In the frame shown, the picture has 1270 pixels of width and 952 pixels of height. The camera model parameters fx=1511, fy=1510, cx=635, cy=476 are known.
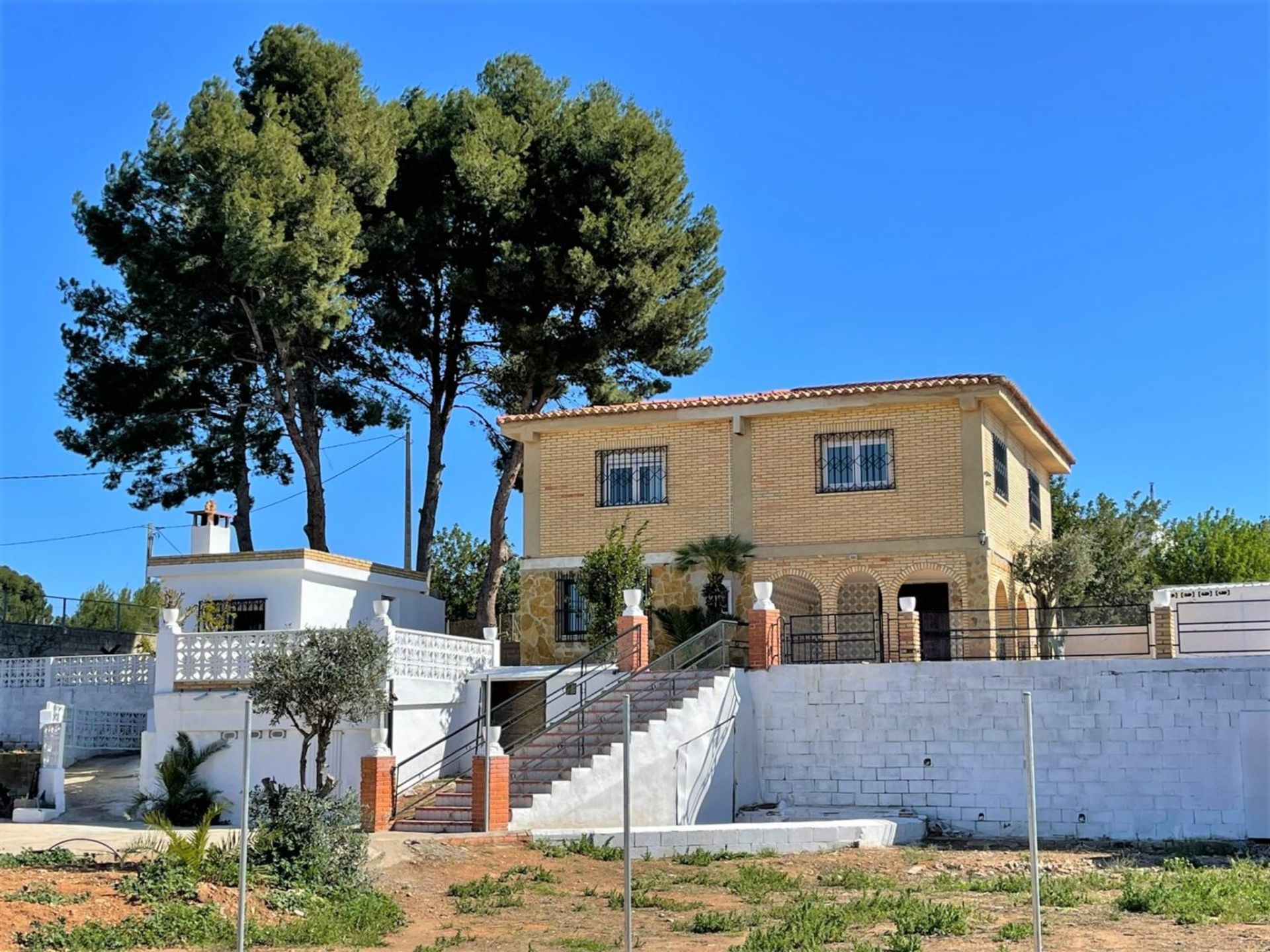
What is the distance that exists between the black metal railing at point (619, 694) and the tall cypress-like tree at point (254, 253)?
1391 cm

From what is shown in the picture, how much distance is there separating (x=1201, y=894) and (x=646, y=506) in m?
16.1

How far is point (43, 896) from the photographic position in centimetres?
1545

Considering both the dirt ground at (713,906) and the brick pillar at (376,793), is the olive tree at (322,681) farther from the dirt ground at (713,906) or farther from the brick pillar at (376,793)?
the dirt ground at (713,906)

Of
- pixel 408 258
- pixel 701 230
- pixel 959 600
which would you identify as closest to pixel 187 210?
pixel 408 258

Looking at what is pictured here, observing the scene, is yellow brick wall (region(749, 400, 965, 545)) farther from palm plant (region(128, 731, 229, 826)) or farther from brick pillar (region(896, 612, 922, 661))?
palm plant (region(128, 731, 229, 826))

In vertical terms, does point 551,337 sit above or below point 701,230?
below

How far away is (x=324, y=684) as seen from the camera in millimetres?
21266

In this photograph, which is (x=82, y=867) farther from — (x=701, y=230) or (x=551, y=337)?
Answer: (x=701, y=230)

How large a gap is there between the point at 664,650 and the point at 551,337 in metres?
11.0

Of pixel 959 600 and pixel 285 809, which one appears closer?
pixel 285 809

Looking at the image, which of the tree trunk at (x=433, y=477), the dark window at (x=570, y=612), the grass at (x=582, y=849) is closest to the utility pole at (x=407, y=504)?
the tree trunk at (x=433, y=477)

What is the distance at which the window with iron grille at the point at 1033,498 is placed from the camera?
3362 centimetres

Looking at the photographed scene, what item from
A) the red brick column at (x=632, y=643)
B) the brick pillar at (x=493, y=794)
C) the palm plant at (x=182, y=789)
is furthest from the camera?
the red brick column at (x=632, y=643)

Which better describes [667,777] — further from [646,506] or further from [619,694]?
[646,506]
